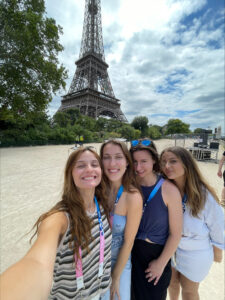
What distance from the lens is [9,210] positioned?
339 cm

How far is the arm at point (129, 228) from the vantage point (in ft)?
3.62

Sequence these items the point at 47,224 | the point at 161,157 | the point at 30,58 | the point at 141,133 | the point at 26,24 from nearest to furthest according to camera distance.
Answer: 1. the point at 47,224
2. the point at 161,157
3. the point at 26,24
4. the point at 30,58
5. the point at 141,133

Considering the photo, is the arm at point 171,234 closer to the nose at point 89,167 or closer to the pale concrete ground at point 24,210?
the nose at point 89,167

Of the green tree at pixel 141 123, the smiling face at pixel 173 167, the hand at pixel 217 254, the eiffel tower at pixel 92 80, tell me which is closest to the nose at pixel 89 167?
the smiling face at pixel 173 167

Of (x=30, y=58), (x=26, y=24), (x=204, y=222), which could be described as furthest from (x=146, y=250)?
(x=26, y=24)

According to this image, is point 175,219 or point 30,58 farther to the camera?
point 30,58

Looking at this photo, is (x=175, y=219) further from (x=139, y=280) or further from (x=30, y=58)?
(x=30, y=58)

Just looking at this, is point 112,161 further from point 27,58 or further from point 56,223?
point 27,58

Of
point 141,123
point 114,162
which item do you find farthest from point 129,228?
point 141,123

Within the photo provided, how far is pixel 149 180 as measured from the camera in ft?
4.45

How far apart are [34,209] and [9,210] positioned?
23.2 inches

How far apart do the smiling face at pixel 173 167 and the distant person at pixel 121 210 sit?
1.27 feet

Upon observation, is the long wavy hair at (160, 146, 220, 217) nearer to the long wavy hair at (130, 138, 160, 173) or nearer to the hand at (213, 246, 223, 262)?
the long wavy hair at (130, 138, 160, 173)

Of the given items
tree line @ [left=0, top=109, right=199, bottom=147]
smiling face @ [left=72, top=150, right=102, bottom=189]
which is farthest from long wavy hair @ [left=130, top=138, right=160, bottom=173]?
tree line @ [left=0, top=109, right=199, bottom=147]
